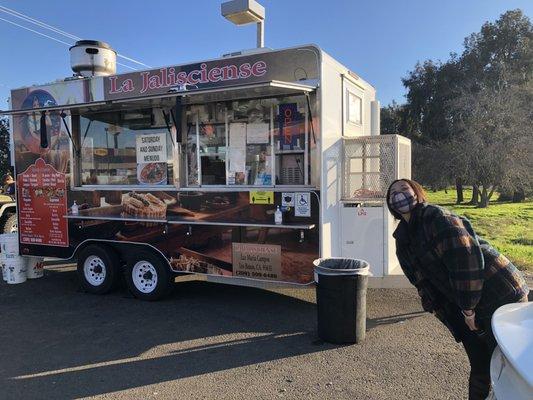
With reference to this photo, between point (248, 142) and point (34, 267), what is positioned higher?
point (248, 142)

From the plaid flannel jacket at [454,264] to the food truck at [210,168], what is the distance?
2.61 meters

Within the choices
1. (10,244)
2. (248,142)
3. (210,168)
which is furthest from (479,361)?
(10,244)

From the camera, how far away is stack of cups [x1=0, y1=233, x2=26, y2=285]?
7.70 metres

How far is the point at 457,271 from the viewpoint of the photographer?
262 centimetres

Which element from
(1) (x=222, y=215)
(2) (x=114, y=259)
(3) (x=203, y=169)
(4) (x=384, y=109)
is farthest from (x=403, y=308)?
(4) (x=384, y=109)

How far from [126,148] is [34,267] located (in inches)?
113

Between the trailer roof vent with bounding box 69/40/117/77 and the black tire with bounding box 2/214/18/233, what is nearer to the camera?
the trailer roof vent with bounding box 69/40/117/77

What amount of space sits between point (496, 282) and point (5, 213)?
11772 millimetres

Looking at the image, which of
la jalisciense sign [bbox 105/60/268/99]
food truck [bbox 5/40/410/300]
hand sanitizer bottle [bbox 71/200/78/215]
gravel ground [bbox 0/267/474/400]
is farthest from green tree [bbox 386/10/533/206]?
hand sanitizer bottle [bbox 71/200/78/215]

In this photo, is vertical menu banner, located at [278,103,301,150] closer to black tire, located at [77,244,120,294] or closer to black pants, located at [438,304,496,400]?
black tire, located at [77,244,120,294]

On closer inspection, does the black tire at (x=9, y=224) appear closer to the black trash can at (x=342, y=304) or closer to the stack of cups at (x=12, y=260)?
the stack of cups at (x=12, y=260)

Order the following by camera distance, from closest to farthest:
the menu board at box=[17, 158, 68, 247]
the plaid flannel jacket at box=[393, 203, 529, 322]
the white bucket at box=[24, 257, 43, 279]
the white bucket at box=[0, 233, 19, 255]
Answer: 1. the plaid flannel jacket at box=[393, 203, 529, 322]
2. the menu board at box=[17, 158, 68, 247]
3. the white bucket at box=[0, 233, 19, 255]
4. the white bucket at box=[24, 257, 43, 279]

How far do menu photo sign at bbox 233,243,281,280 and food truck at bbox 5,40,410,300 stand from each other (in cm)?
1

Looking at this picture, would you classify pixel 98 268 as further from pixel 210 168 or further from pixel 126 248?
pixel 210 168
